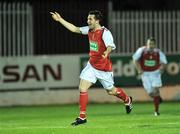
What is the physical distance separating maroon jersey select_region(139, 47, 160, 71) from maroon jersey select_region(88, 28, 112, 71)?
17.4 ft

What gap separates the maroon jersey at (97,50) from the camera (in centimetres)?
1716

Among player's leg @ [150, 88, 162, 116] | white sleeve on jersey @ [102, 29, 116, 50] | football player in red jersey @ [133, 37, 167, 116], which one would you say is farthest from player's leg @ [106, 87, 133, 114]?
football player in red jersey @ [133, 37, 167, 116]

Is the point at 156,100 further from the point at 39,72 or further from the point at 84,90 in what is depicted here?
the point at 39,72

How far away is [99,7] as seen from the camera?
2805 centimetres

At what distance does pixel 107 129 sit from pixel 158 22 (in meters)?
13.2

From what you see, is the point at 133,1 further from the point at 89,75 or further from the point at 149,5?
the point at 89,75

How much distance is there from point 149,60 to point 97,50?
5.58 metres

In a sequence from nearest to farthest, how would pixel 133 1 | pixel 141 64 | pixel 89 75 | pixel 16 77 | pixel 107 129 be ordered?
pixel 107 129 < pixel 89 75 < pixel 141 64 < pixel 16 77 < pixel 133 1

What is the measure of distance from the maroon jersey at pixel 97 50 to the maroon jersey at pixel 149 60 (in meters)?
5.32

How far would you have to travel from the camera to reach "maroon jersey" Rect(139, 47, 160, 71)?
74.0 feet

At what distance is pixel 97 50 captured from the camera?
1720 cm

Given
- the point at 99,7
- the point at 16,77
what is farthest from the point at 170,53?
the point at 16,77

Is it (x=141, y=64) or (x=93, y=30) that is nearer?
(x=93, y=30)

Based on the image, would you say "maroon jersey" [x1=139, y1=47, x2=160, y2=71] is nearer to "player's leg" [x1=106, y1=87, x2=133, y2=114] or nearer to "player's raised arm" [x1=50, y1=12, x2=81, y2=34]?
"player's leg" [x1=106, y1=87, x2=133, y2=114]
